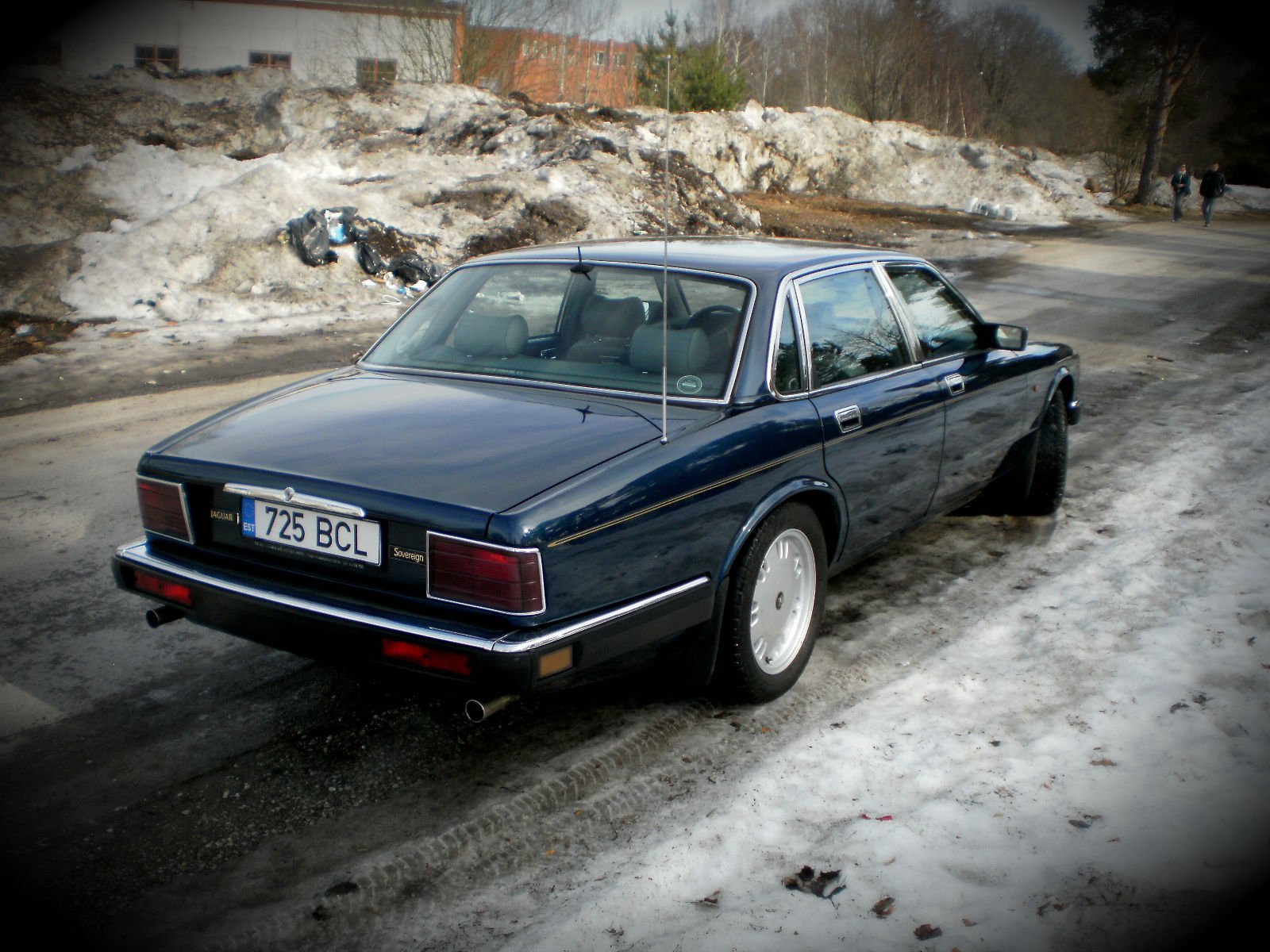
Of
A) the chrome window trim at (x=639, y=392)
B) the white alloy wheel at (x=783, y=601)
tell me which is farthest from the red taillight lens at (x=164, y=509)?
the white alloy wheel at (x=783, y=601)

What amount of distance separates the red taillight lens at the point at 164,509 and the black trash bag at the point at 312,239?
1066 cm

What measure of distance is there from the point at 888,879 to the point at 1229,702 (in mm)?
1651

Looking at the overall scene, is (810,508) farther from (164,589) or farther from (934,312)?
(164,589)

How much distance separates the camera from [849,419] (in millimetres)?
3791

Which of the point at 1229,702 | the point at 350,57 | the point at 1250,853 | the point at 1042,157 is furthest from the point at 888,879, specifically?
the point at 1042,157

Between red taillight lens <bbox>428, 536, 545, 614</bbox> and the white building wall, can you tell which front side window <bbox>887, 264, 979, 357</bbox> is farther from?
the white building wall

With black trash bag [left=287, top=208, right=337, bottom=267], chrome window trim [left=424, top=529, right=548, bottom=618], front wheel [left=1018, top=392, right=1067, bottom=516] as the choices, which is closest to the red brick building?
black trash bag [left=287, top=208, right=337, bottom=267]

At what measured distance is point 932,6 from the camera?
124 feet

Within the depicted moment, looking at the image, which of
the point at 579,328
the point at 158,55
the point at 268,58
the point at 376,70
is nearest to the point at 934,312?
the point at 579,328

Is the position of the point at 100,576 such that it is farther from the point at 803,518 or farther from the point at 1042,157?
the point at 1042,157

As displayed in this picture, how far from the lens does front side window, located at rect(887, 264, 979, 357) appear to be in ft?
14.7

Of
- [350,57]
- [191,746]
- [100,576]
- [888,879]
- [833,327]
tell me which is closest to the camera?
[888,879]

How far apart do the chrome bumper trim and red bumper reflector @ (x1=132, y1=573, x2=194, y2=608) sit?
0.03 metres

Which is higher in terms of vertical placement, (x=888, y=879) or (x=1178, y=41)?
(x=1178, y=41)
